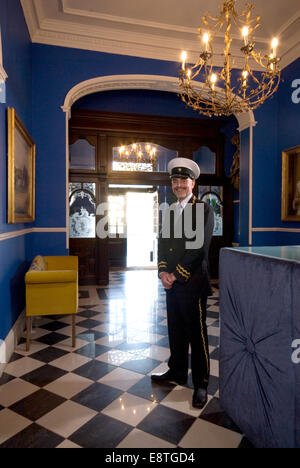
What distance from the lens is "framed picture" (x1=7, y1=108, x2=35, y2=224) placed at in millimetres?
3074

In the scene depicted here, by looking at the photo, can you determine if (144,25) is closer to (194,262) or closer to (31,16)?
(31,16)

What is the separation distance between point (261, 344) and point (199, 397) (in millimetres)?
891

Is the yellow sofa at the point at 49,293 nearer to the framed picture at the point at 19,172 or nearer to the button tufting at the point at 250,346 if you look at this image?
the framed picture at the point at 19,172

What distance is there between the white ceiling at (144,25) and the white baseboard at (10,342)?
151 inches

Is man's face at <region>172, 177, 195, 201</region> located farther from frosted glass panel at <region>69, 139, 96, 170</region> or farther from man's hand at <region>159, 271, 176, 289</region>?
frosted glass panel at <region>69, 139, 96, 170</region>

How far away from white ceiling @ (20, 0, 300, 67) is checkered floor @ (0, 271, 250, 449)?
408 centimetres

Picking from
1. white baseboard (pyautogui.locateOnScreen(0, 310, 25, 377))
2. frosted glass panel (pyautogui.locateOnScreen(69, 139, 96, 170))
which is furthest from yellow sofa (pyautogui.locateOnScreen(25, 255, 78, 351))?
frosted glass panel (pyautogui.locateOnScreen(69, 139, 96, 170))

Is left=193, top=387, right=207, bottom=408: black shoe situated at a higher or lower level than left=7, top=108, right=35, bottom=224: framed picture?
lower

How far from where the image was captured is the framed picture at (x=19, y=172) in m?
3.07

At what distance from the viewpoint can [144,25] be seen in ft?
15.2

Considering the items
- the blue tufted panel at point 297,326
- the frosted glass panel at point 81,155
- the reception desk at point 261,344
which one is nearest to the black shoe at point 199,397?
the reception desk at point 261,344

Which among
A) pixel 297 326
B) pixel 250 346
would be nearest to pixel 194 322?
pixel 250 346

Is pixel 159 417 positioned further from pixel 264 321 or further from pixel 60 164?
pixel 60 164
